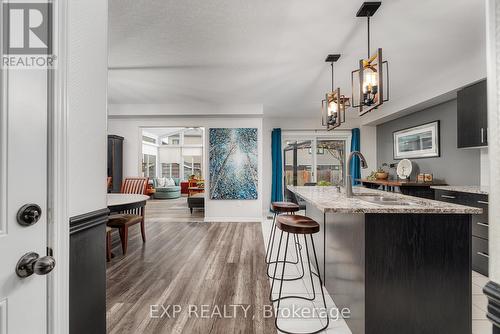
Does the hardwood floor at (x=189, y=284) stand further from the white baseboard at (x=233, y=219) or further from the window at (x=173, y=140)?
the window at (x=173, y=140)

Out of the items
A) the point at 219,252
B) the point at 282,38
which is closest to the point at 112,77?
the point at 282,38

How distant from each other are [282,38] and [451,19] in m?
1.55

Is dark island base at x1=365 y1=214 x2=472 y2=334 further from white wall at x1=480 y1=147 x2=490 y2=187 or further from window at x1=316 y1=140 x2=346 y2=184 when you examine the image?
window at x1=316 y1=140 x2=346 y2=184

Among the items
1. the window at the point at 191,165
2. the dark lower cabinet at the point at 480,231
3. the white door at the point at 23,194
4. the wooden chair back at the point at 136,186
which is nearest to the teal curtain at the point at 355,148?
the dark lower cabinet at the point at 480,231

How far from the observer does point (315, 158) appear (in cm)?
652

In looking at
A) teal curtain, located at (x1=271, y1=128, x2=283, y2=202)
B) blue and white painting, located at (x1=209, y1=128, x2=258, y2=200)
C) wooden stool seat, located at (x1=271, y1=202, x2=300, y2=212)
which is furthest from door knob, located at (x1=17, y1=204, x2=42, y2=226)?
teal curtain, located at (x1=271, y1=128, x2=283, y2=202)

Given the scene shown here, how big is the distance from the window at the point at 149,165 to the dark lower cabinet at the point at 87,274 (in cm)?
859

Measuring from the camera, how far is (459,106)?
3189 millimetres

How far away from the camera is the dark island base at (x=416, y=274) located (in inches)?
58.2

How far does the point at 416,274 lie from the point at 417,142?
3927 millimetres

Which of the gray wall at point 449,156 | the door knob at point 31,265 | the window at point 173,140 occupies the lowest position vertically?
the door knob at point 31,265

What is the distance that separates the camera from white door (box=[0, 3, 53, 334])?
25.9 inches

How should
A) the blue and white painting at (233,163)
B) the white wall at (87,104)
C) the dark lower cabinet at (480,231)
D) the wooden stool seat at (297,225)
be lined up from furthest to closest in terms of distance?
the blue and white painting at (233,163) < the dark lower cabinet at (480,231) < the wooden stool seat at (297,225) < the white wall at (87,104)

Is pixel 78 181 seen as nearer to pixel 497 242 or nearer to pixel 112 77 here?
pixel 497 242
